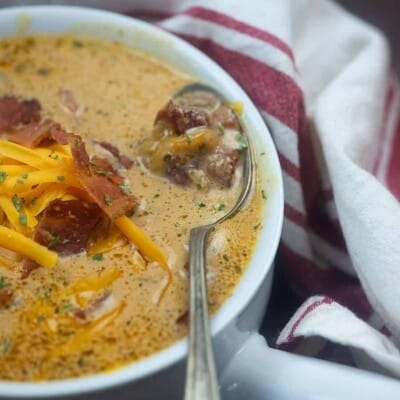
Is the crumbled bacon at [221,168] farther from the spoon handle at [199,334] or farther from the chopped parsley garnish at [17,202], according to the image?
the chopped parsley garnish at [17,202]

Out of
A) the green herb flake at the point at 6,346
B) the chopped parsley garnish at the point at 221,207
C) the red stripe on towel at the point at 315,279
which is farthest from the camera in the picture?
the red stripe on towel at the point at 315,279

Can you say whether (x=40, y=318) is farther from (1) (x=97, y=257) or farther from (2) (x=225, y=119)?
(2) (x=225, y=119)

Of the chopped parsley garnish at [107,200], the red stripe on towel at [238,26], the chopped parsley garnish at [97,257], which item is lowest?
the chopped parsley garnish at [97,257]

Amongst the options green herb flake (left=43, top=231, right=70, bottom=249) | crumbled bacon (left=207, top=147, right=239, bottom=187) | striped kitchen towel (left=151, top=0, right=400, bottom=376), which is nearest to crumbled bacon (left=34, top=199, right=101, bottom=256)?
green herb flake (left=43, top=231, right=70, bottom=249)

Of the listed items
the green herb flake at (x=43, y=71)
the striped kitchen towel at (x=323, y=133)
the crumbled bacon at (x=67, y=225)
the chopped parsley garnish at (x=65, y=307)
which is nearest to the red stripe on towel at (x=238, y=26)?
the striped kitchen towel at (x=323, y=133)

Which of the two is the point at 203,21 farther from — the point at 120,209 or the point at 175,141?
the point at 120,209

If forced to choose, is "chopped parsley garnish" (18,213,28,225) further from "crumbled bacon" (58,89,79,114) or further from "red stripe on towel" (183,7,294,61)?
"red stripe on towel" (183,7,294,61)

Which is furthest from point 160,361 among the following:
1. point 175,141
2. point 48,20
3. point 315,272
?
point 48,20
